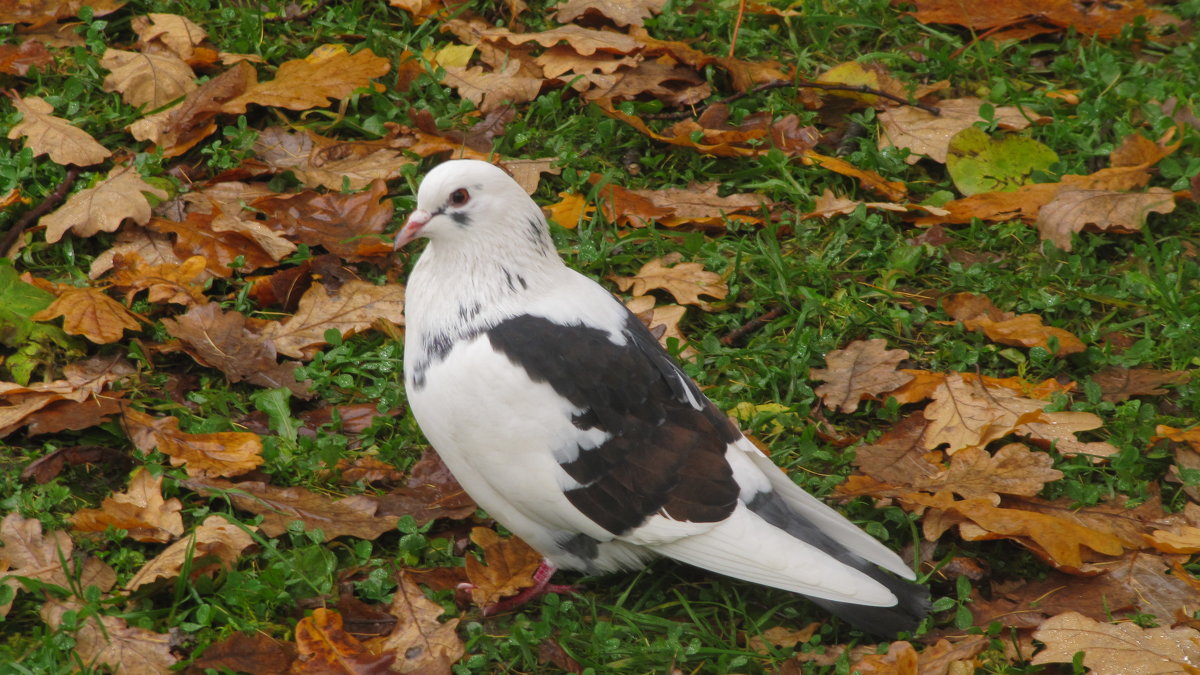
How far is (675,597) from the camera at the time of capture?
3.34m

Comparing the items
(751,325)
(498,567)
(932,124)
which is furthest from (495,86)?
(498,567)

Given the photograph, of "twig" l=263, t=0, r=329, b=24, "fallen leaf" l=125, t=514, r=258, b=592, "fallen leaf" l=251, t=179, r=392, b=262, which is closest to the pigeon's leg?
"fallen leaf" l=125, t=514, r=258, b=592

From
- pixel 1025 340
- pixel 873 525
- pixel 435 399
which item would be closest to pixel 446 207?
pixel 435 399

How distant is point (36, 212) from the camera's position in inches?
161

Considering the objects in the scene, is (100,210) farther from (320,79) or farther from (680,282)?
(680,282)

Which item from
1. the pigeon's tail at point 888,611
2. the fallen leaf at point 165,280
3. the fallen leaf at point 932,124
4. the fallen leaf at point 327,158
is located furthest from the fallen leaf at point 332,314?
the fallen leaf at point 932,124

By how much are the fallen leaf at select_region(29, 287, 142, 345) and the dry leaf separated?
0.31 m

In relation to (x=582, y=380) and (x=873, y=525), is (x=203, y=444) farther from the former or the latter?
(x=873, y=525)

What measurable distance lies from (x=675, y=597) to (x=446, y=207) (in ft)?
4.17

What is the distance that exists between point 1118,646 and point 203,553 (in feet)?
7.87

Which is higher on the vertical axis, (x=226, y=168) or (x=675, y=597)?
(x=226, y=168)

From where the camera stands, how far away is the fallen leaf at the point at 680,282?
4.07 meters

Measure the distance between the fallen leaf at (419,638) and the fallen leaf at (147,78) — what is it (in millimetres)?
2397

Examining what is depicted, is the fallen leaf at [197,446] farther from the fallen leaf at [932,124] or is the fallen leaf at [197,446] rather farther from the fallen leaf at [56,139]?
the fallen leaf at [932,124]
